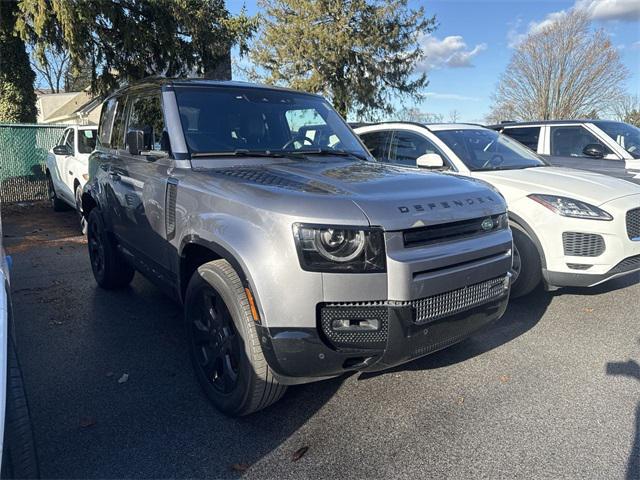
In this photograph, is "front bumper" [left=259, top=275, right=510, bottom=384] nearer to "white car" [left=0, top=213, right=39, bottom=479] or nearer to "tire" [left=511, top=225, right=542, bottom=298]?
"white car" [left=0, top=213, right=39, bottom=479]

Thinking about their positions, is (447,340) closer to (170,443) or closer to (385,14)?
(170,443)

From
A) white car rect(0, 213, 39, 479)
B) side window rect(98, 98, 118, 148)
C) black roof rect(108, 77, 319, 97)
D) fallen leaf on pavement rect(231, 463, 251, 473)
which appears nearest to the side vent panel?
black roof rect(108, 77, 319, 97)

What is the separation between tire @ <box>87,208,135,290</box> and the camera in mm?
5012

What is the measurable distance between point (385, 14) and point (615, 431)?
24445mm

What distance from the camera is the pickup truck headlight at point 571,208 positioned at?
4441 mm

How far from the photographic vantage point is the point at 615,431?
2832 millimetres

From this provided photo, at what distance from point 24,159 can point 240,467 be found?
12.2 m

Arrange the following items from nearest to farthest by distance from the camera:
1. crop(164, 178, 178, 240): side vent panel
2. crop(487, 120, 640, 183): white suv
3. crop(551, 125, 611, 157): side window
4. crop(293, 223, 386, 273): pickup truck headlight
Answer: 1. crop(293, 223, 386, 273): pickup truck headlight
2. crop(164, 178, 178, 240): side vent panel
3. crop(487, 120, 640, 183): white suv
4. crop(551, 125, 611, 157): side window

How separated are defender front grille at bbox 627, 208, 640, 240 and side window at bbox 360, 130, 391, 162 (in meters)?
2.79

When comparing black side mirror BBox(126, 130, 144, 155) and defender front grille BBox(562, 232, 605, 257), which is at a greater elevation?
black side mirror BBox(126, 130, 144, 155)

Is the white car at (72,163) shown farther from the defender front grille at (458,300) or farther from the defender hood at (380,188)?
the defender front grille at (458,300)

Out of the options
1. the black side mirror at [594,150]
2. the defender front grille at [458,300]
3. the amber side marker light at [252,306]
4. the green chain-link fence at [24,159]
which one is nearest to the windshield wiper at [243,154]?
the amber side marker light at [252,306]

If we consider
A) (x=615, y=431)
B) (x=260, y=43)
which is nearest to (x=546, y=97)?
(x=260, y=43)

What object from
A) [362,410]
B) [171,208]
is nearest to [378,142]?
[171,208]
